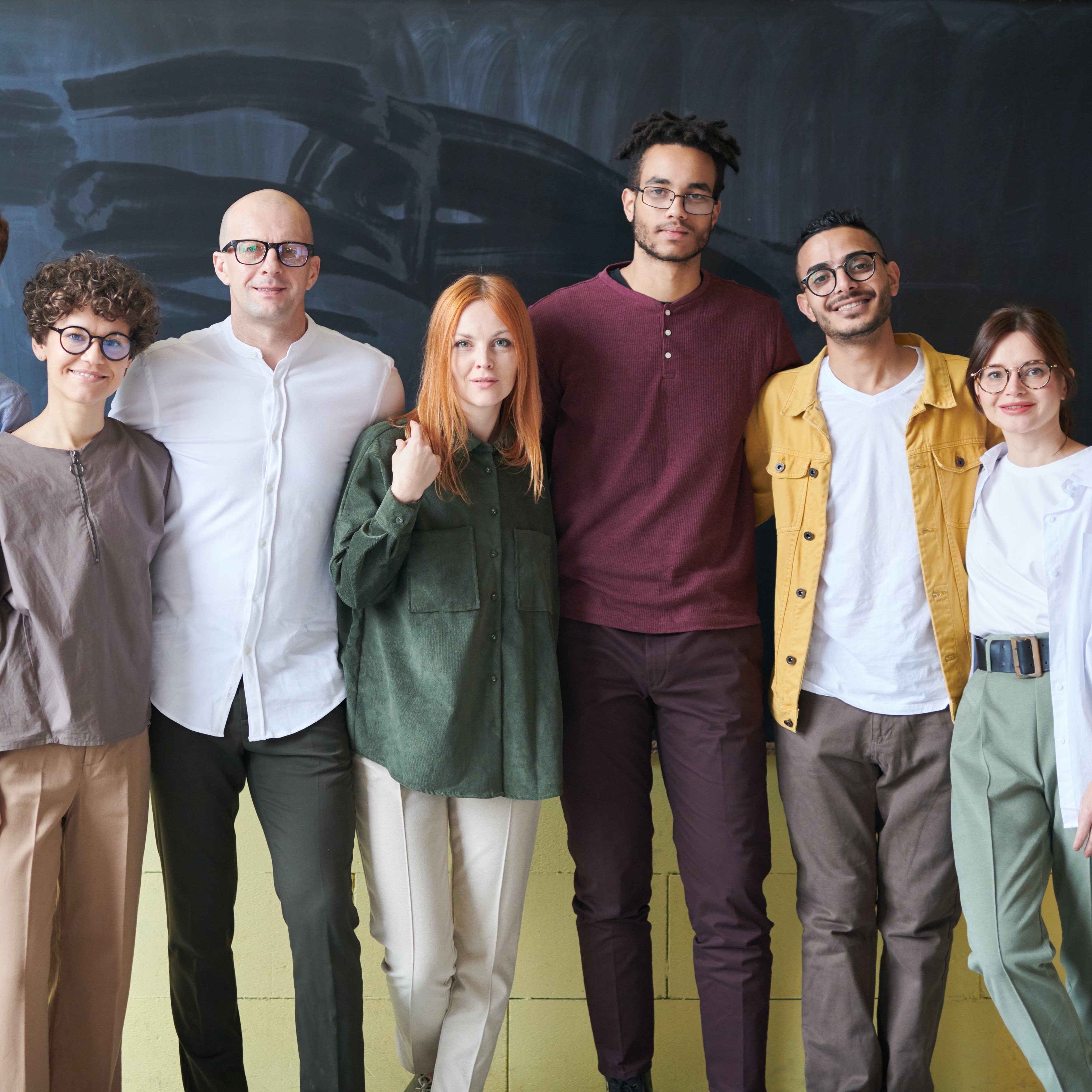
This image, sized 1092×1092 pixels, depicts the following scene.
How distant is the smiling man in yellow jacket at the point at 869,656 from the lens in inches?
83.6

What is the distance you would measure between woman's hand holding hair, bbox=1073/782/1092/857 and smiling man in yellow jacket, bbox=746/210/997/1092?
0.29 m

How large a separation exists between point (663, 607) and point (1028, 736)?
77 cm

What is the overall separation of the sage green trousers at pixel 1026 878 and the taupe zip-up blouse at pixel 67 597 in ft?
5.49

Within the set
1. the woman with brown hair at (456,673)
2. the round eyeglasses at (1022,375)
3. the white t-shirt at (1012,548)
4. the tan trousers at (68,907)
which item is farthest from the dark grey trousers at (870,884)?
the tan trousers at (68,907)

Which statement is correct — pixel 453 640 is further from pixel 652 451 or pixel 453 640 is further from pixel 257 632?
pixel 652 451

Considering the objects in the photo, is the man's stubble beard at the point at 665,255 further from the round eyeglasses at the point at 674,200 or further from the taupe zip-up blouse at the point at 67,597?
the taupe zip-up blouse at the point at 67,597

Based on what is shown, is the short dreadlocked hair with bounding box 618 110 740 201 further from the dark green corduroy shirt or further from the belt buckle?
the belt buckle

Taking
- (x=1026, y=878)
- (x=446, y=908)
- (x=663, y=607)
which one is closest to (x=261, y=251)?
(x=663, y=607)

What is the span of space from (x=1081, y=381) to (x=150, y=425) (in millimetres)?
2247

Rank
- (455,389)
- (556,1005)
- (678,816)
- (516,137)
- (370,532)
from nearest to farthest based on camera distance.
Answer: (370,532) → (455,389) → (678,816) → (516,137) → (556,1005)

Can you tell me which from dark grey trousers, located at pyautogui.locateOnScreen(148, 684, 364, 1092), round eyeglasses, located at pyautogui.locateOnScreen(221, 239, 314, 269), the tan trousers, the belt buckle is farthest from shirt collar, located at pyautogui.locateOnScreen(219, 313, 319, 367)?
the belt buckle

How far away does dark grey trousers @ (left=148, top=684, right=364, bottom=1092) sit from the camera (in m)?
2.01

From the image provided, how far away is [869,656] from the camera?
2143 mm

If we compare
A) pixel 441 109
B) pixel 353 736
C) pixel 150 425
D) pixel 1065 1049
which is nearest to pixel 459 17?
pixel 441 109
